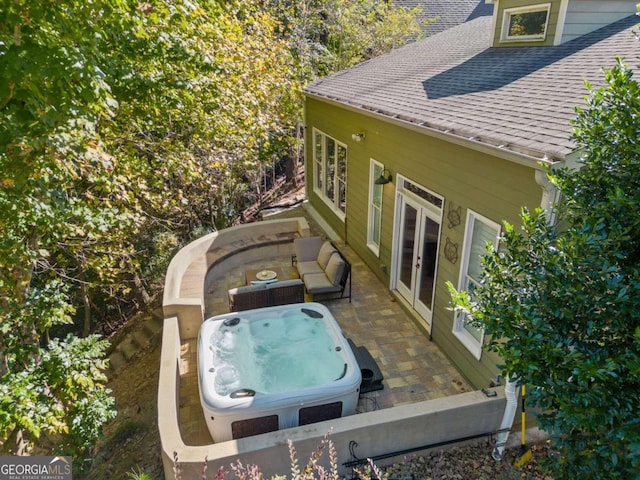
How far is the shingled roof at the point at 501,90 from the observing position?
512 centimetres

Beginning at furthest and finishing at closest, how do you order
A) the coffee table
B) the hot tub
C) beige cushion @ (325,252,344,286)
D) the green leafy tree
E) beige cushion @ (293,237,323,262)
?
the green leafy tree
beige cushion @ (293,237,323,262)
the coffee table
beige cushion @ (325,252,344,286)
the hot tub

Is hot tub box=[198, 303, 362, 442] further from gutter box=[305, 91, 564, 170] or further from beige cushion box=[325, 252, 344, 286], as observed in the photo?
gutter box=[305, 91, 564, 170]

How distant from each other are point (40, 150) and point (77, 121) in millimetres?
543

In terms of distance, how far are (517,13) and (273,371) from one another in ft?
28.0

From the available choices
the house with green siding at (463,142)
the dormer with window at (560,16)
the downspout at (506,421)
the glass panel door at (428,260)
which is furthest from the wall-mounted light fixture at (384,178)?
the downspout at (506,421)

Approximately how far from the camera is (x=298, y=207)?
1603cm

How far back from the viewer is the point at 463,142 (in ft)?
18.8

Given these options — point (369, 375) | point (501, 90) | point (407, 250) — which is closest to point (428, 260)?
point (407, 250)

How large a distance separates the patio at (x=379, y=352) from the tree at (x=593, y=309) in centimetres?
339

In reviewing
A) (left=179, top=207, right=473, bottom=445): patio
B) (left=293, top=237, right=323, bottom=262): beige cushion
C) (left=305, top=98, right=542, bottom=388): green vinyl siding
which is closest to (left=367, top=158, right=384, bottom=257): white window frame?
(left=305, top=98, right=542, bottom=388): green vinyl siding

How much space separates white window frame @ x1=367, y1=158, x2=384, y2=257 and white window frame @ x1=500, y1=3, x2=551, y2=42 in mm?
3857

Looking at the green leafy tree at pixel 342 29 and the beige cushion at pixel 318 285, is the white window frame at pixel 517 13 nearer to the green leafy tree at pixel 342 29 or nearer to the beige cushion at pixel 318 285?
the beige cushion at pixel 318 285

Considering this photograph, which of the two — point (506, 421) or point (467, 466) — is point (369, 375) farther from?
point (506, 421)

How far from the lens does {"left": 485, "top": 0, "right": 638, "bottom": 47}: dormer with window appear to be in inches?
300
